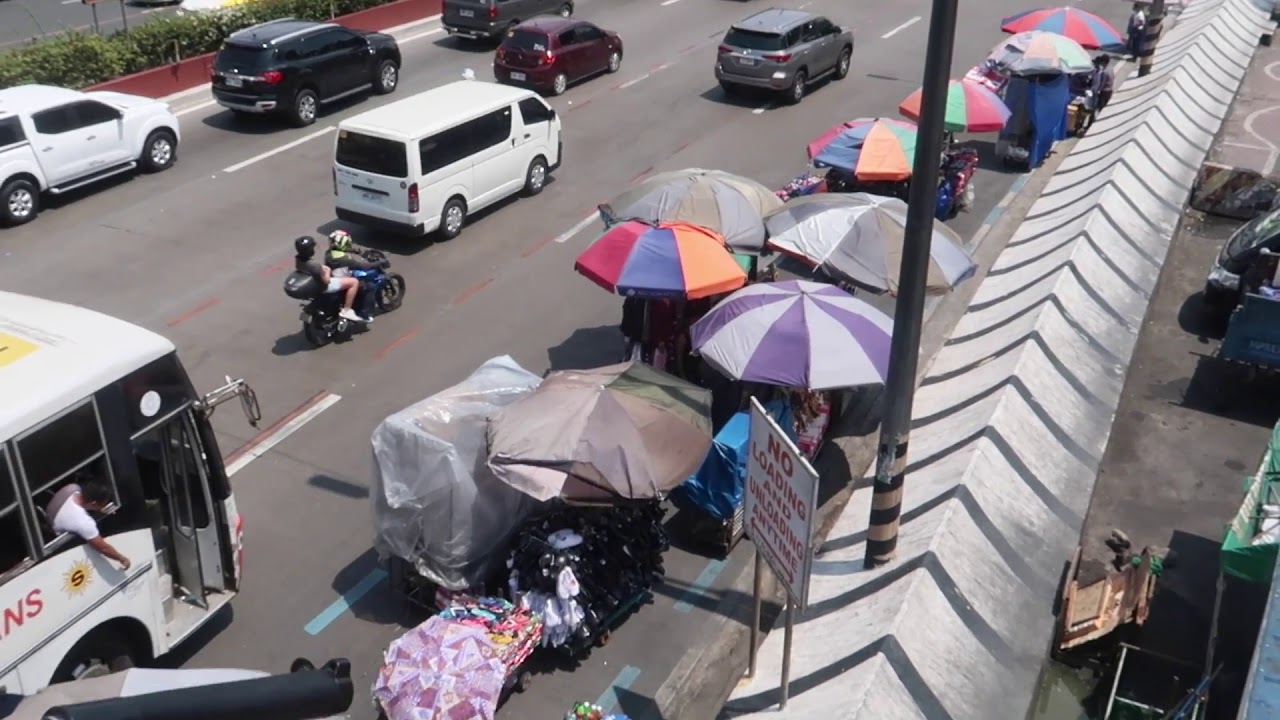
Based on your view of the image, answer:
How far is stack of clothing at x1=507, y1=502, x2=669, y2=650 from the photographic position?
9.53 meters

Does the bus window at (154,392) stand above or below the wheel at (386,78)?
above

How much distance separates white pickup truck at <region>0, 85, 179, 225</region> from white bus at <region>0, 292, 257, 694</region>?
10.4 m

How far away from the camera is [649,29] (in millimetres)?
30625

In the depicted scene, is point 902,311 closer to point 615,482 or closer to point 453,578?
point 615,482

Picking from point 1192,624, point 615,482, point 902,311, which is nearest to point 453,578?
point 615,482

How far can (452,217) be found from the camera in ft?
59.0

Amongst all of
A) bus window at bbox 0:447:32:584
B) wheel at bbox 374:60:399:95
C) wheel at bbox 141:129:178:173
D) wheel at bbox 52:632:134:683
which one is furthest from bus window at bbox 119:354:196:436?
wheel at bbox 374:60:399:95

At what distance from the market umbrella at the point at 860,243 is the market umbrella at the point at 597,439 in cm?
351

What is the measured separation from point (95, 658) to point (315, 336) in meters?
6.67

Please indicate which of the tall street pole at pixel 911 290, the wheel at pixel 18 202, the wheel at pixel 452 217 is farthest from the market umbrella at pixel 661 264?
the wheel at pixel 18 202

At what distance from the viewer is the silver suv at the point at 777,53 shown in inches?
958

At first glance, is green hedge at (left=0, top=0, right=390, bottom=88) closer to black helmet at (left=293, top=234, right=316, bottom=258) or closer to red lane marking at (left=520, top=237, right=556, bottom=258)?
black helmet at (left=293, top=234, right=316, bottom=258)

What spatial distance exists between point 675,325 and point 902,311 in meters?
4.16

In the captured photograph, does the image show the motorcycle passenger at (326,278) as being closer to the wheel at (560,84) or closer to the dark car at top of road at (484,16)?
the wheel at (560,84)
